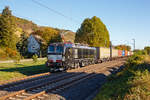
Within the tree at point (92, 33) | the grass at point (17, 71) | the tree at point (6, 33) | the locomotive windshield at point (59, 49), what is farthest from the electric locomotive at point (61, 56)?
the tree at point (6, 33)

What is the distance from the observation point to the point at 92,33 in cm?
4753

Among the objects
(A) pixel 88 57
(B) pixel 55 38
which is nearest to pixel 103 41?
(B) pixel 55 38

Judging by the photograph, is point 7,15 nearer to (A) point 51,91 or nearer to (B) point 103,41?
(B) point 103,41

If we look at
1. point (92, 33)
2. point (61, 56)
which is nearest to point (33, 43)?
point (92, 33)

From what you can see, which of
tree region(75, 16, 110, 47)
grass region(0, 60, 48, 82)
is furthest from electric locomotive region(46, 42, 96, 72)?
tree region(75, 16, 110, 47)

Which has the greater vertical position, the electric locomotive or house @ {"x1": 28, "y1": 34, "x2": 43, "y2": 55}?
house @ {"x1": 28, "y1": 34, "x2": 43, "y2": 55}

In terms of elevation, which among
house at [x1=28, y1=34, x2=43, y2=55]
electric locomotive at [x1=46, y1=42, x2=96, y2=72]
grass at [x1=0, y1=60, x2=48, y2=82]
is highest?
house at [x1=28, y1=34, x2=43, y2=55]

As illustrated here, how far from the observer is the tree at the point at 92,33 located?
48.7 meters

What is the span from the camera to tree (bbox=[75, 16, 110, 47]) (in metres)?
48.7

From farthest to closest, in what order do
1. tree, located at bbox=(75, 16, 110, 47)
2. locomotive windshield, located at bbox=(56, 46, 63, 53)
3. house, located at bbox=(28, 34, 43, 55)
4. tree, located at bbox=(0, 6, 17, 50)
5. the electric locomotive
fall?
house, located at bbox=(28, 34, 43, 55)
tree, located at bbox=(0, 6, 17, 50)
tree, located at bbox=(75, 16, 110, 47)
locomotive windshield, located at bbox=(56, 46, 63, 53)
the electric locomotive

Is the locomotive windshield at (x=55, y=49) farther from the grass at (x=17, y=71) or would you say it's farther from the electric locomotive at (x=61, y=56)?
the grass at (x=17, y=71)

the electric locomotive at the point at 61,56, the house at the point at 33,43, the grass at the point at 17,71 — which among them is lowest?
the grass at the point at 17,71

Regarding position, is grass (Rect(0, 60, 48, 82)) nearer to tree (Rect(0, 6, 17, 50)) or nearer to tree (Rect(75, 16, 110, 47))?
tree (Rect(75, 16, 110, 47))

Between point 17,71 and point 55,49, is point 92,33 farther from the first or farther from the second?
point 17,71
